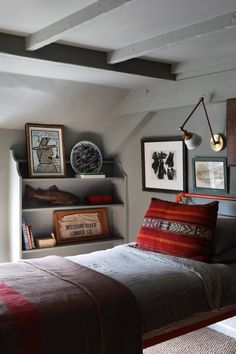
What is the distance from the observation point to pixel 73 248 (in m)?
4.12

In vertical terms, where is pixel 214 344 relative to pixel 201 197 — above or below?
below

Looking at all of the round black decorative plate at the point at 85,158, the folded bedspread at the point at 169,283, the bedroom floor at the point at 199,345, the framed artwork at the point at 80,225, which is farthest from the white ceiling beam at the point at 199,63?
the bedroom floor at the point at 199,345

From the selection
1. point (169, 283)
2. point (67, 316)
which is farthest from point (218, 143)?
point (67, 316)

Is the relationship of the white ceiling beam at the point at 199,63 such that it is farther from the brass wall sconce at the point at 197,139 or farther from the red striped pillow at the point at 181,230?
the red striped pillow at the point at 181,230

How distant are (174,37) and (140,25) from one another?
0.76 feet

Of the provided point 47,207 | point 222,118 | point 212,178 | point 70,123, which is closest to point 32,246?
point 47,207

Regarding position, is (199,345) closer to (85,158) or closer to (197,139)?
(197,139)

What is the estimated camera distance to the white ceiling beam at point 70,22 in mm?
1992

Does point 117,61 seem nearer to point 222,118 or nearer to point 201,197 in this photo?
point 222,118

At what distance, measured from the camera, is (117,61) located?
2965mm

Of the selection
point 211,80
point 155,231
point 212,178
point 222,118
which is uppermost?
point 211,80

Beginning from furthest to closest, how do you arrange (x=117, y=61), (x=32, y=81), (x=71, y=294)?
(x=32, y=81)
(x=117, y=61)
(x=71, y=294)

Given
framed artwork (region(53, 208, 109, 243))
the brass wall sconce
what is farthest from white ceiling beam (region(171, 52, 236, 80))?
framed artwork (region(53, 208, 109, 243))

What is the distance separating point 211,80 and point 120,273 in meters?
1.67
